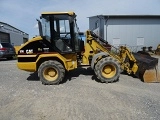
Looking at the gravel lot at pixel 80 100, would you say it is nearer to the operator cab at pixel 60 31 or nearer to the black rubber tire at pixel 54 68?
the black rubber tire at pixel 54 68

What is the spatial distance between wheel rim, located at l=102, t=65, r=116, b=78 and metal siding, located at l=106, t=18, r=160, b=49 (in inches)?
718

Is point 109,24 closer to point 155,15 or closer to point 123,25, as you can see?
point 123,25

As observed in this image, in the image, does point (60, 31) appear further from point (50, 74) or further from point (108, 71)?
point (108, 71)

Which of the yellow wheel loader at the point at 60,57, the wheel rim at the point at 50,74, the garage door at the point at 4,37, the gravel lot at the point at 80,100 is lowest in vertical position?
the gravel lot at the point at 80,100

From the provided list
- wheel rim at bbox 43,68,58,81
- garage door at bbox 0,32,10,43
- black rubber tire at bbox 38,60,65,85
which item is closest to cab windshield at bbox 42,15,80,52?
black rubber tire at bbox 38,60,65,85

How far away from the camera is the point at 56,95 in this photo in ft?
22.8

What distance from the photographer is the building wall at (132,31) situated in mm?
26392

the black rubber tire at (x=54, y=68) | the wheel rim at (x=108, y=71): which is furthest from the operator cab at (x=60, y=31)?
the wheel rim at (x=108, y=71)

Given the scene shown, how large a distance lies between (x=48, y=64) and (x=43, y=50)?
0.66 m

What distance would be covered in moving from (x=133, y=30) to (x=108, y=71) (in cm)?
1954

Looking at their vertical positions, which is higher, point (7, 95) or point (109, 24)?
point (109, 24)

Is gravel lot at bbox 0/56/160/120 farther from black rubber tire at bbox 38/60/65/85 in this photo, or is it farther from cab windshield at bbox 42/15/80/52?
cab windshield at bbox 42/15/80/52

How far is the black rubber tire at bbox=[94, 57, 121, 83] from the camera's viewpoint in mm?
8297

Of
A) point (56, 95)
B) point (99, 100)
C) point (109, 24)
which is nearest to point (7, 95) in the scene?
point (56, 95)
